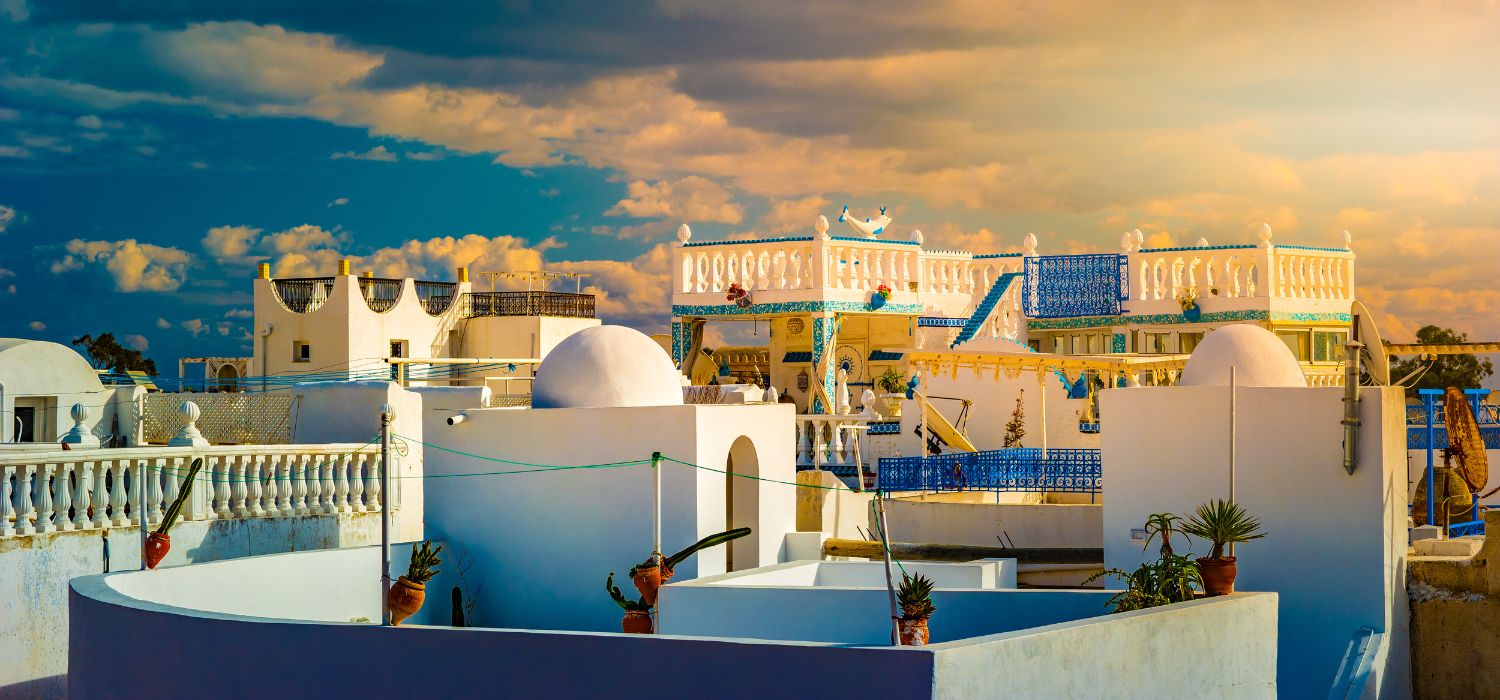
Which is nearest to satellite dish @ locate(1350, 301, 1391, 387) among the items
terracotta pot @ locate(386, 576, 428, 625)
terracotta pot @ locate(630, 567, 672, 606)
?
terracotta pot @ locate(630, 567, 672, 606)

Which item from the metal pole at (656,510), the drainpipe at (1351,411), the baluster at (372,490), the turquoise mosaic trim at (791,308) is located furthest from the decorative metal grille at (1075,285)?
the metal pole at (656,510)

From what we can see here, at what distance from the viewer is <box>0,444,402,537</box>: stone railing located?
1317 centimetres

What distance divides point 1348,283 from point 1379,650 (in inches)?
670

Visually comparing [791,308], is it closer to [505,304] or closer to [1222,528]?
[505,304]

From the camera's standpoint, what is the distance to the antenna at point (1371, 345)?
15.6 m

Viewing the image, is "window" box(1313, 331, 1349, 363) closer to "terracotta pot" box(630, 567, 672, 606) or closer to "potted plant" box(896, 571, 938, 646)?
"terracotta pot" box(630, 567, 672, 606)

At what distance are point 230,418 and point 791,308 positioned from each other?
11.2 metres

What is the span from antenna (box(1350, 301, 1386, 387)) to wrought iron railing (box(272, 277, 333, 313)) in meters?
26.6

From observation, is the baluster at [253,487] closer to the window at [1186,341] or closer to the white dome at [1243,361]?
the white dome at [1243,361]

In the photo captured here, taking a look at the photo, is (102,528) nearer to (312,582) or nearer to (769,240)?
(312,582)

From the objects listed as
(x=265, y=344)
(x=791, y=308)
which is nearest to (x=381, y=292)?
(x=265, y=344)

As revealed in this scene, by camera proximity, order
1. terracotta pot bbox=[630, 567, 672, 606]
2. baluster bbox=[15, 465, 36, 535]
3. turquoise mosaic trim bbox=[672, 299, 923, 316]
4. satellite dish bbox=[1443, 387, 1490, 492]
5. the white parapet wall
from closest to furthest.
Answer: baluster bbox=[15, 465, 36, 535]
terracotta pot bbox=[630, 567, 672, 606]
the white parapet wall
satellite dish bbox=[1443, 387, 1490, 492]
turquoise mosaic trim bbox=[672, 299, 923, 316]

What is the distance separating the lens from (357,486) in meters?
16.4

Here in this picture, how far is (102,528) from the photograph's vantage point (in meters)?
13.7
